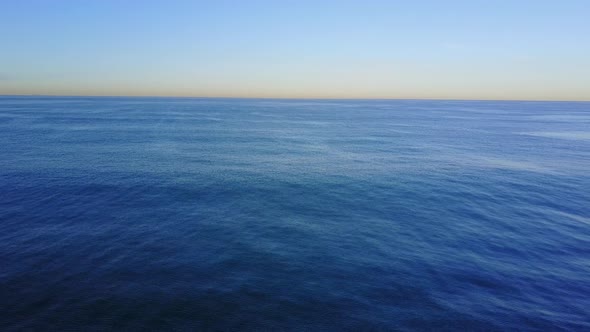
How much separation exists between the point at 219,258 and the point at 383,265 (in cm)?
1880

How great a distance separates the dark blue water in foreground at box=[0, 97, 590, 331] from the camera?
32125mm

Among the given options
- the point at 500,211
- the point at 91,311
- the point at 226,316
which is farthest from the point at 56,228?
the point at 500,211

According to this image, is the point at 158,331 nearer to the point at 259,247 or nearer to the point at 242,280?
the point at 242,280

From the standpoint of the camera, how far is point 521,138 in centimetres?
13375

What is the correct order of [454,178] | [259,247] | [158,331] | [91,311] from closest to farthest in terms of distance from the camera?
[158,331], [91,311], [259,247], [454,178]

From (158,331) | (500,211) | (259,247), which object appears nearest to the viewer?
(158,331)

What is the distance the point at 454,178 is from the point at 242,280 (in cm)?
5575

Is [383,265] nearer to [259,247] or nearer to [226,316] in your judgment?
[259,247]

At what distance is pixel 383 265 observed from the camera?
40.8 meters

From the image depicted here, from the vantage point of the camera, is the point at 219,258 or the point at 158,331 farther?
the point at 219,258

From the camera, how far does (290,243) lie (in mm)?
→ 45781

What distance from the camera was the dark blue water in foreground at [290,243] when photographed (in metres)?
32.1

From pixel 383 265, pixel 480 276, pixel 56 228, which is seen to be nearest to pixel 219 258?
pixel 383 265

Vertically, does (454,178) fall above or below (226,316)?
above
